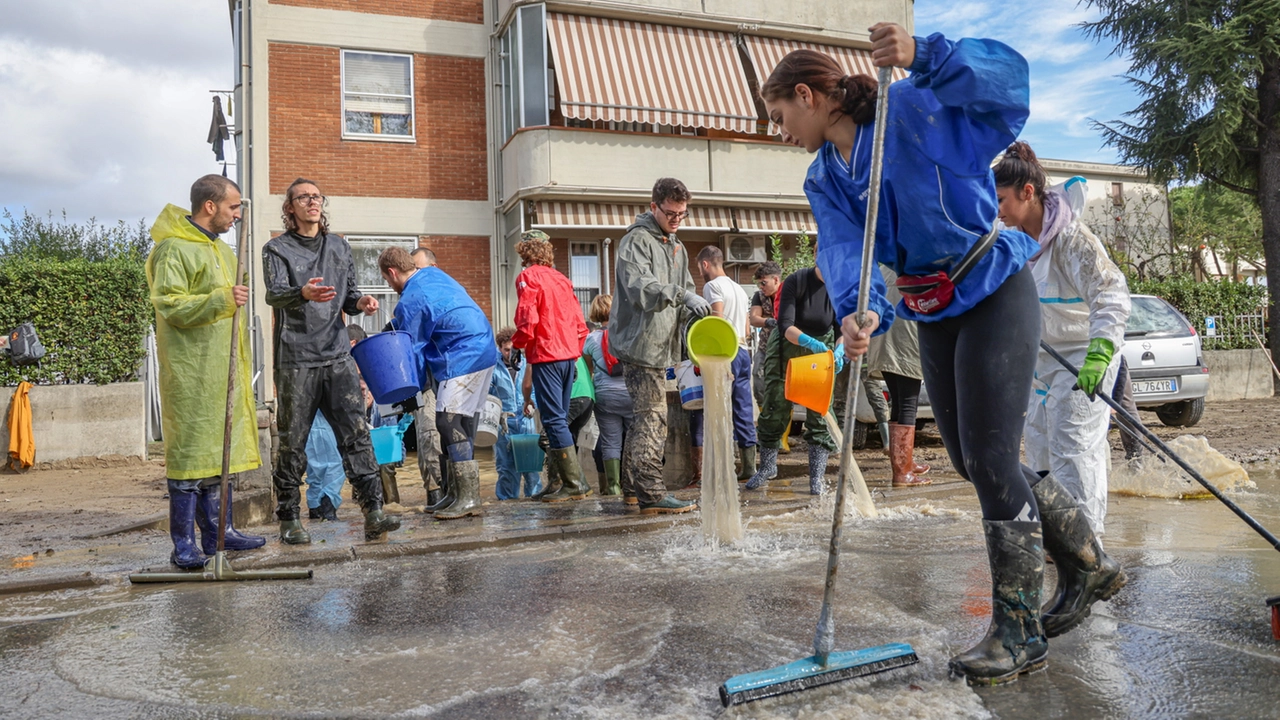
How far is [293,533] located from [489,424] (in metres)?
2.50

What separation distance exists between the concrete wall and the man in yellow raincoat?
25.8 ft

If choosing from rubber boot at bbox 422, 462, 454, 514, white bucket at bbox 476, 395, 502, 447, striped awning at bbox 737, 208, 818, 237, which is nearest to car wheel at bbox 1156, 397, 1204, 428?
striped awning at bbox 737, 208, 818, 237

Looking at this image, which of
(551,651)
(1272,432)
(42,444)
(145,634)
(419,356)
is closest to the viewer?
(551,651)

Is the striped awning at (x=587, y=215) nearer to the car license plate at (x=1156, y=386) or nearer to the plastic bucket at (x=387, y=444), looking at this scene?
the car license plate at (x=1156, y=386)

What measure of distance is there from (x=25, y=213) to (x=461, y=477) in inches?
1314

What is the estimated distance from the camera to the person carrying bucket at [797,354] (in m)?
7.02

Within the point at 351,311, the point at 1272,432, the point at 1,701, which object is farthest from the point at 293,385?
the point at 1272,432

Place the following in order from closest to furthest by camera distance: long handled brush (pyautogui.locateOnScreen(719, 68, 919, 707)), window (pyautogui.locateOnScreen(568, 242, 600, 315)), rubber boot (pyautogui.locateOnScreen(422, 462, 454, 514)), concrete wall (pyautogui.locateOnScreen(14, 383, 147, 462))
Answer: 1. long handled brush (pyautogui.locateOnScreen(719, 68, 919, 707))
2. rubber boot (pyautogui.locateOnScreen(422, 462, 454, 514))
3. concrete wall (pyautogui.locateOnScreen(14, 383, 147, 462))
4. window (pyautogui.locateOnScreen(568, 242, 600, 315))

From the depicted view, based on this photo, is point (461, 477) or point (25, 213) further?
point (25, 213)

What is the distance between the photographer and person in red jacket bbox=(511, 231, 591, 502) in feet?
24.0

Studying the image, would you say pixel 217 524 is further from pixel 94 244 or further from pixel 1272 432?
pixel 94 244

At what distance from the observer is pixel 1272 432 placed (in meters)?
10.6

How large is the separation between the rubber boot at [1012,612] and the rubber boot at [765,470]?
15.1 ft

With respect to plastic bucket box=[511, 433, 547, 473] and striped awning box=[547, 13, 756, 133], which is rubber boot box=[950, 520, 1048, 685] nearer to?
plastic bucket box=[511, 433, 547, 473]
